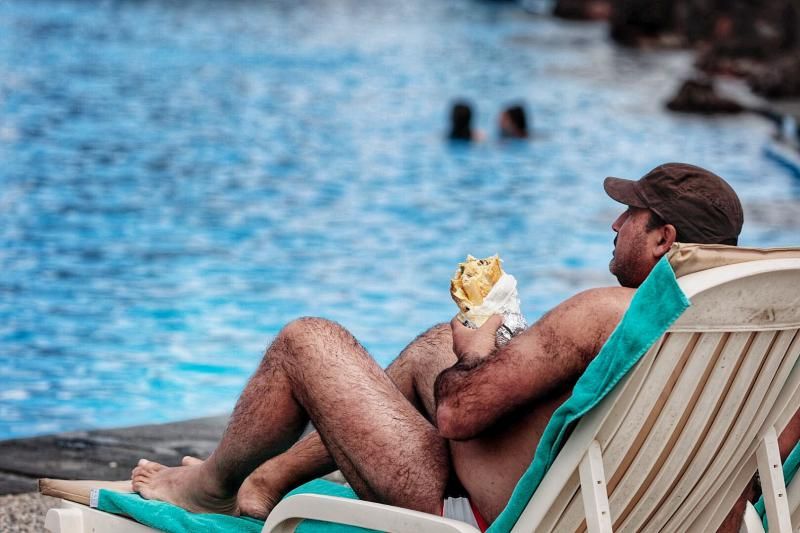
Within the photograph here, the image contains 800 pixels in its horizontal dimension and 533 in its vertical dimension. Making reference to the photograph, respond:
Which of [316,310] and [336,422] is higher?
[336,422]

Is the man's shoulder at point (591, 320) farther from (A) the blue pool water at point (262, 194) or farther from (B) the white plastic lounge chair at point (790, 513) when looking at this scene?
(A) the blue pool water at point (262, 194)

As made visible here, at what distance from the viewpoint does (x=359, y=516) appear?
9.34 feet

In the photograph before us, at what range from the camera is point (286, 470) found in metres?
3.60

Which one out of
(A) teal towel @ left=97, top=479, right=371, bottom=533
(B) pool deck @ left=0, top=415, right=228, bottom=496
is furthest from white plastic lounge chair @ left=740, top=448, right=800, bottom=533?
(B) pool deck @ left=0, top=415, right=228, bottom=496

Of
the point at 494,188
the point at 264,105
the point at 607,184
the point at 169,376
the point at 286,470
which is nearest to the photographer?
the point at 607,184

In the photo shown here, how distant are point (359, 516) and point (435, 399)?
319 millimetres

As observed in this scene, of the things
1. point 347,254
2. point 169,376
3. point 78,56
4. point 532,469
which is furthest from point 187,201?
point 78,56

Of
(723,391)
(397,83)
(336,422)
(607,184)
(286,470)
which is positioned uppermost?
(607,184)

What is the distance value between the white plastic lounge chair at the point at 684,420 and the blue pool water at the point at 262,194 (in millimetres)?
4558

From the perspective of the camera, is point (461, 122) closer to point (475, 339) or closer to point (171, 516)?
point (171, 516)

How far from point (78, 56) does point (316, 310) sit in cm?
1802

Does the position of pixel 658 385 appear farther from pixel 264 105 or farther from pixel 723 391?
pixel 264 105

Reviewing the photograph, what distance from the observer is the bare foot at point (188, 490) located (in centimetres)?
347

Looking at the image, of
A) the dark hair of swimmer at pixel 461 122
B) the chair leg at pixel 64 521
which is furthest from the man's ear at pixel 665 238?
Result: the dark hair of swimmer at pixel 461 122
